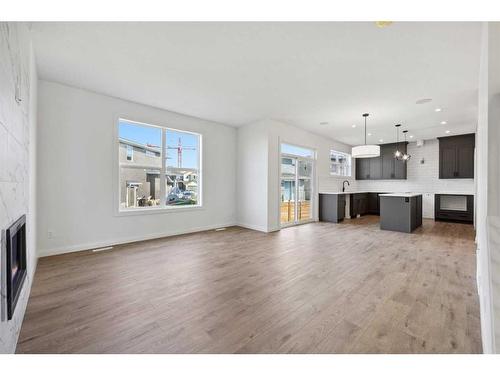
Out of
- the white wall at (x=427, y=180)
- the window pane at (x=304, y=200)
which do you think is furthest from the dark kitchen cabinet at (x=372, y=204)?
the window pane at (x=304, y=200)

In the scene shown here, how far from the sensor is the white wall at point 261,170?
5.50 meters

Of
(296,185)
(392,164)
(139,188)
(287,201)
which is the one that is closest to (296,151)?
(296,185)

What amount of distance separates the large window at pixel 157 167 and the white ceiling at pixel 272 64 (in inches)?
25.1

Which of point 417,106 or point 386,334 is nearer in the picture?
point 386,334

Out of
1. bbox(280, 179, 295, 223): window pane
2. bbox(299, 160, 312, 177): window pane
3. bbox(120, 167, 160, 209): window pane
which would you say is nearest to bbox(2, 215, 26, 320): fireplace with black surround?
bbox(120, 167, 160, 209): window pane

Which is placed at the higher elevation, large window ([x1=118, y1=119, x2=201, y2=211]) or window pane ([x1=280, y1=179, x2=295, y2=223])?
large window ([x1=118, y1=119, x2=201, y2=211])

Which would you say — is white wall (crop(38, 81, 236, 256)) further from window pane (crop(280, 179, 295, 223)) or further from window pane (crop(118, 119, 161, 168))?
window pane (crop(280, 179, 295, 223))

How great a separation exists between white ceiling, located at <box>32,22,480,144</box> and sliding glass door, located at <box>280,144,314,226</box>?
1.78m

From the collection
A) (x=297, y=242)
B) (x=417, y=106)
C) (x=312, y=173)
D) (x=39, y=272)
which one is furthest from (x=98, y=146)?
(x=417, y=106)

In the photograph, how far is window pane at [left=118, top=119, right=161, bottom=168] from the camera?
14.3 ft
